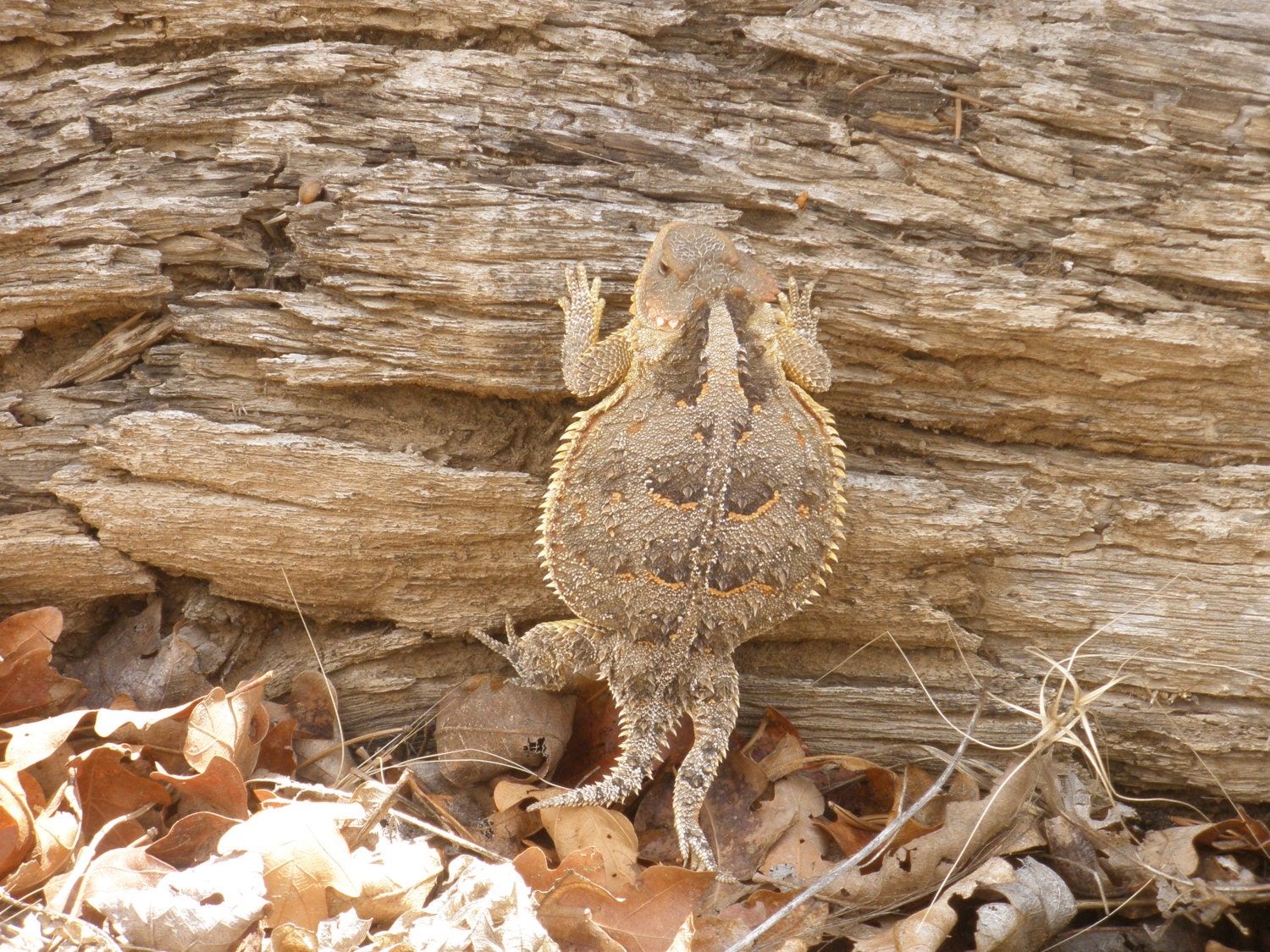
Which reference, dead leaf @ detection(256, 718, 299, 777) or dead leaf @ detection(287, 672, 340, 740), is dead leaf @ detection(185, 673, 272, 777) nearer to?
dead leaf @ detection(256, 718, 299, 777)

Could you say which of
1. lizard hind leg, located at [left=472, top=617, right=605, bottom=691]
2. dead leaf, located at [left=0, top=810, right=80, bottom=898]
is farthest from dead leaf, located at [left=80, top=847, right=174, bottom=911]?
lizard hind leg, located at [left=472, top=617, right=605, bottom=691]

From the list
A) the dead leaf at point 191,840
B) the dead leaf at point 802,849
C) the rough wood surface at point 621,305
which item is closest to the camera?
the dead leaf at point 191,840

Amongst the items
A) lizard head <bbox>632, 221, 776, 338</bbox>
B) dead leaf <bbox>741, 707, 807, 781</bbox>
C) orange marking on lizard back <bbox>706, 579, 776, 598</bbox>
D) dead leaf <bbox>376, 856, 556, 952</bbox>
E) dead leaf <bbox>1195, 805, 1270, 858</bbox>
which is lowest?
dead leaf <bbox>1195, 805, 1270, 858</bbox>

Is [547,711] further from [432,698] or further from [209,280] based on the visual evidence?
[209,280]

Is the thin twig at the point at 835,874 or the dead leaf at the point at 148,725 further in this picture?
the dead leaf at the point at 148,725

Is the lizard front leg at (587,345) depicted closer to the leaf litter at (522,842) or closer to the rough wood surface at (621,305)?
the rough wood surface at (621,305)

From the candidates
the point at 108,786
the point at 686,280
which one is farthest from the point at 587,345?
the point at 108,786

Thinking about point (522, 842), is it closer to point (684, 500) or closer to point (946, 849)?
point (684, 500)

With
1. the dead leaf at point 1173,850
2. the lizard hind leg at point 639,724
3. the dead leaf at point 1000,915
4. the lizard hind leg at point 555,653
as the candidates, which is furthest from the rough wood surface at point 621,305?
the dead leaf at point 1000,915
